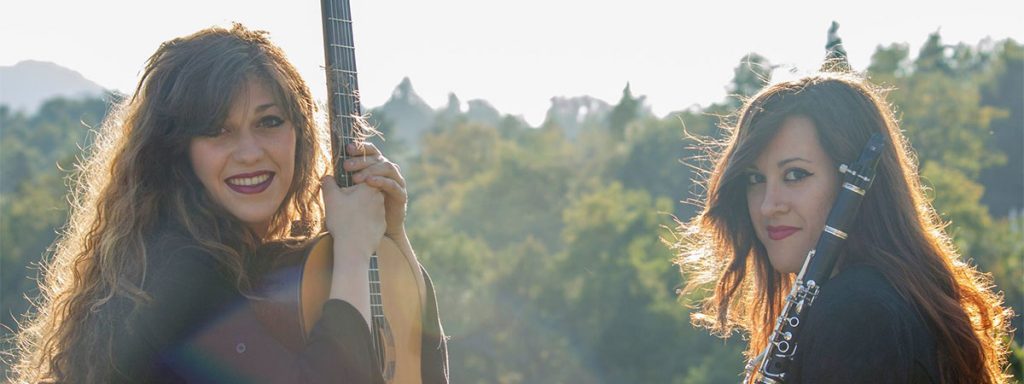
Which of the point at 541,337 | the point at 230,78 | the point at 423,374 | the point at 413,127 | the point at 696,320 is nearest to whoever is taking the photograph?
the point at 230,78

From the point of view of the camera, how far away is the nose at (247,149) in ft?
9.73

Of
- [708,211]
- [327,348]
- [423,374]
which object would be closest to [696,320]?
[708,211]

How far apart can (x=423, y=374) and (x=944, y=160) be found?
39.8m

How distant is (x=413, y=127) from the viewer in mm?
72562

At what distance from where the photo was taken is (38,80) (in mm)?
7180

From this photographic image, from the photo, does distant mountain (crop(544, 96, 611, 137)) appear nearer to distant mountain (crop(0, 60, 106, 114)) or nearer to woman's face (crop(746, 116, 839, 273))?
distant mountain (crop(0, 60, 106, 114))

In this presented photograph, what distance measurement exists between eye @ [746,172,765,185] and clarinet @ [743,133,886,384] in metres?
0.31

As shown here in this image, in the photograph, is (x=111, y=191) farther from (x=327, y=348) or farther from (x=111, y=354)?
(x=327, y=348)

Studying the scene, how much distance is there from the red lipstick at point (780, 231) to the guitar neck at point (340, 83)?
117 centimetres

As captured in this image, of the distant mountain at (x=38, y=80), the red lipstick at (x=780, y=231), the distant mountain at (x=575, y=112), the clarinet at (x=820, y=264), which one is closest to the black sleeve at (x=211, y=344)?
the clarinet at (x=820, y=264)

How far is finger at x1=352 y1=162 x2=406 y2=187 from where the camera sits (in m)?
3.03

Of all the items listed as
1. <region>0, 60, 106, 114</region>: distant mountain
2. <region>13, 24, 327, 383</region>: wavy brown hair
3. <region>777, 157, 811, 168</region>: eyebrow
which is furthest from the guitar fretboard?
<region>0, 60, 106, 114</region>: distant mountain

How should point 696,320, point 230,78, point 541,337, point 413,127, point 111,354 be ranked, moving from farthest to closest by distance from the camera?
point 413,127
point 541,337
point 696,320
point 230,78
point 111,354

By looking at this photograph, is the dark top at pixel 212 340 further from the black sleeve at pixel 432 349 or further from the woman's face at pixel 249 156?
the black sleeve at pixel 432 349
